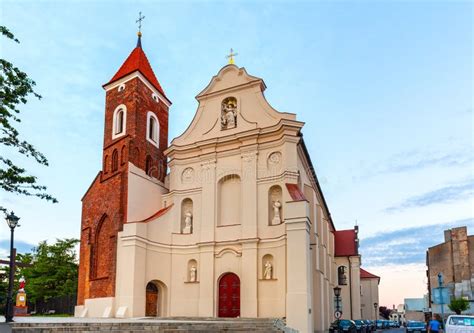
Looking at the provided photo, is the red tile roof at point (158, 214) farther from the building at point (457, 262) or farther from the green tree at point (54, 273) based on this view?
the building at point (457, 262)

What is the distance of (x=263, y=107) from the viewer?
29250mm

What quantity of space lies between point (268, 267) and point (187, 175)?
8.02 meters

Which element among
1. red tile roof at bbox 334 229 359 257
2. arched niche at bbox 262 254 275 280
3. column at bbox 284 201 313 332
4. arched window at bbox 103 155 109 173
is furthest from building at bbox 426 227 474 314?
arched window at bbox 103 155 109 173

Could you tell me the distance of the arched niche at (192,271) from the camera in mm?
27719

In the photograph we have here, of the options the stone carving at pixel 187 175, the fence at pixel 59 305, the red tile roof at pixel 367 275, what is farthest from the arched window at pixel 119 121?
the red tile roof at pixel 367 275

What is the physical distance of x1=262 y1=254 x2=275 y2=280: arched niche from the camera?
84.6 ft

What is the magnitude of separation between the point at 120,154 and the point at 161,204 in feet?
13.3

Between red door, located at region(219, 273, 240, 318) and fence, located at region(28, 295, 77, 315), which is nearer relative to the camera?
red door, located at region(219, 273, 240, 318)

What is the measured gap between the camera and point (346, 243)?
47.2m

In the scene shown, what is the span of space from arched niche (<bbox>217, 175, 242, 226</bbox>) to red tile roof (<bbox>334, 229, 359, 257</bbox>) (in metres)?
20.9

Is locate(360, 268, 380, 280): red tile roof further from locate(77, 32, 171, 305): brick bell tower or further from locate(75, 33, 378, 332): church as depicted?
locate(77, 32, 171, 305): brick bell tower

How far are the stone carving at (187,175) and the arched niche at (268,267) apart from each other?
7.03 meters

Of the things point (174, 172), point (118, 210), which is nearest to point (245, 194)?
point (174, 172)

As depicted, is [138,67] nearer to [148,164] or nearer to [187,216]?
[148,164]
